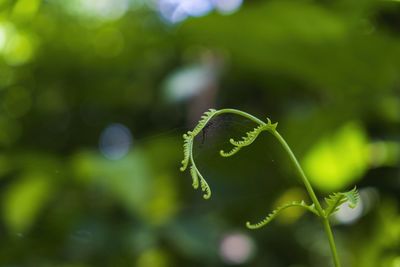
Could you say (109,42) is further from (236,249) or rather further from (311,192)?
(311,192)

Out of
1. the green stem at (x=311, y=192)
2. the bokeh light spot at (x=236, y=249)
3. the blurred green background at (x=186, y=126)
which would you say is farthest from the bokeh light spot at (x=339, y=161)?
the green stem at (x=311, y=192)

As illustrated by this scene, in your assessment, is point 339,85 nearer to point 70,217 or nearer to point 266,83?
point 266,83

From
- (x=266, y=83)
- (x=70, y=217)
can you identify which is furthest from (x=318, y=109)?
(x=70, y=217)

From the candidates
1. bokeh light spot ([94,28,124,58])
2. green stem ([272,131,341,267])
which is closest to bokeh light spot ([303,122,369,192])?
bokeh light spot ([94,28,124,58])

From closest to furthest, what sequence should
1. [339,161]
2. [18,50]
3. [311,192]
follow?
[311,192] → [339,161] → [18,50]

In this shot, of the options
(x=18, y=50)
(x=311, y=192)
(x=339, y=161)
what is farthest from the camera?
(x=18, y=50)

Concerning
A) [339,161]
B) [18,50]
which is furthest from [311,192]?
[18,50]

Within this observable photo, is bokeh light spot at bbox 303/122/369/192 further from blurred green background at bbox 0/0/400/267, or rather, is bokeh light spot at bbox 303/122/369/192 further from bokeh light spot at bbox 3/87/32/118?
bokeh light spot at bbox 3/87/32/118
